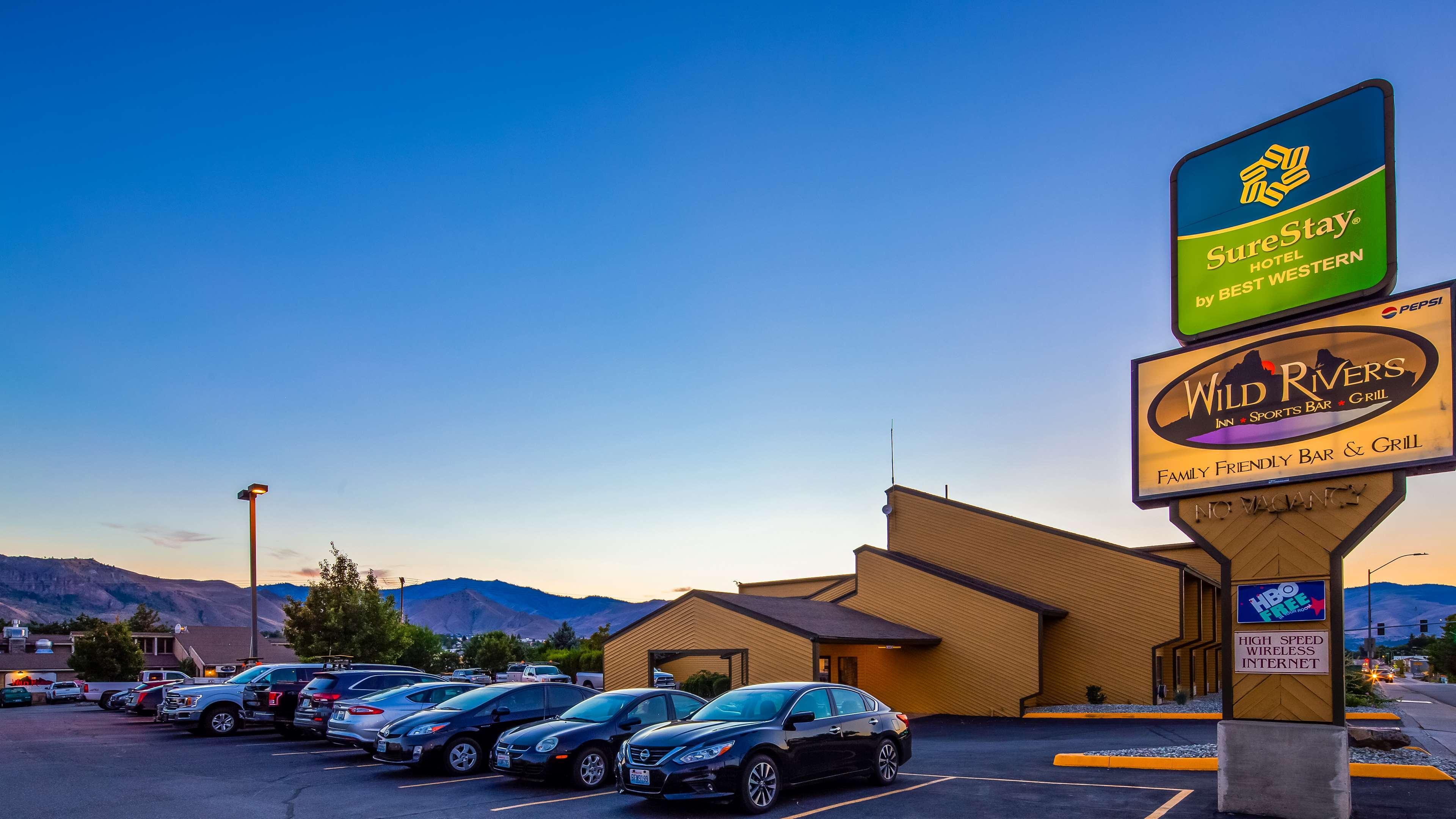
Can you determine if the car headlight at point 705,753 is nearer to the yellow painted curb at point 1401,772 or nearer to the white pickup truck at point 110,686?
the yellow painted curb at point 1401,772

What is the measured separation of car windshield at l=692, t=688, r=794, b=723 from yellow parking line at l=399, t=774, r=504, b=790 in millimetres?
3702

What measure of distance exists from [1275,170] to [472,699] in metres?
13.5

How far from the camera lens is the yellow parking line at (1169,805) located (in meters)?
9.70

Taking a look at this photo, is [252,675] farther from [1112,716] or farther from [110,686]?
[110,686]

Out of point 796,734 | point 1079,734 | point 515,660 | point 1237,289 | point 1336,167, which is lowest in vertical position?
point 515,660

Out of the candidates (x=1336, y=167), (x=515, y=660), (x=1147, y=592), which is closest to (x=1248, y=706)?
(x=1336, y=167)

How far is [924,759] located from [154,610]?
239 feet

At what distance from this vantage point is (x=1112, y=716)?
78.7ft

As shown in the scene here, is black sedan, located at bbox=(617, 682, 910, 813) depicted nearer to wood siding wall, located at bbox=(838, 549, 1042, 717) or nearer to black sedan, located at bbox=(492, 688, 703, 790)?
black sedan, located at bbox=(492, 688, 703, 790)

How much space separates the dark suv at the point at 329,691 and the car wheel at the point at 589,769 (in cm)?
717

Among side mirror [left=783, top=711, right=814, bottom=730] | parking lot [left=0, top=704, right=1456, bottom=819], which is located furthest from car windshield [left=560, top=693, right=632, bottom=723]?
side mirror [left=783, top=711, right=814, bottom=730]

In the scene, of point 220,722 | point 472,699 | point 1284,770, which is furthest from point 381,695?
point 1284,770

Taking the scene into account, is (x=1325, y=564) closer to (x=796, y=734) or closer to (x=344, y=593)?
(x=796, y=734)

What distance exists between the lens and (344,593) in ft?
115
